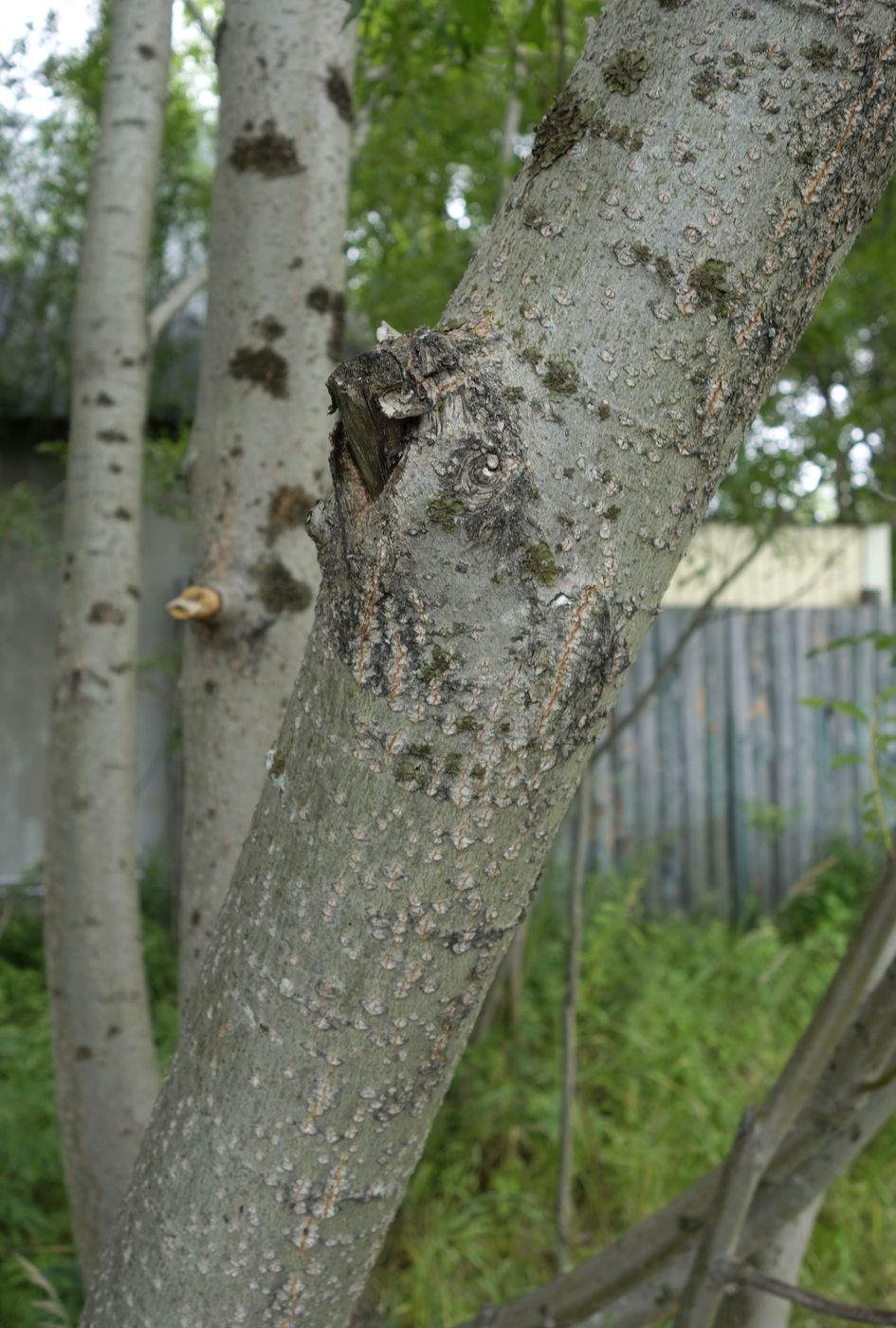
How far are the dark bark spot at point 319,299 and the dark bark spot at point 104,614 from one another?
2.30 feet

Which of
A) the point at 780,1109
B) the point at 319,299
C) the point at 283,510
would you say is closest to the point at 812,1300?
the point at 780,1109

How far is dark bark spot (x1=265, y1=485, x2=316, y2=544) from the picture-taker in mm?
1562

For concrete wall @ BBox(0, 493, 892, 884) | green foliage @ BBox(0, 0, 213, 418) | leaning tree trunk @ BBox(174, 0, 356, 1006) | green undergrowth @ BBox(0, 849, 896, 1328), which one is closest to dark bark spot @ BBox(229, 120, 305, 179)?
leaning tree trunk @ BBox(174, 0, 356, 1006)

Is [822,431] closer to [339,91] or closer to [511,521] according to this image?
[339,91]

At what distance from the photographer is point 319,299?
1619 mm

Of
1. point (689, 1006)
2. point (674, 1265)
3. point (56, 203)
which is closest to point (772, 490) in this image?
point (689, 1006)

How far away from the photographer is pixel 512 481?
621 millimetres

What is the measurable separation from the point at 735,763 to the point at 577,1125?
116 inches

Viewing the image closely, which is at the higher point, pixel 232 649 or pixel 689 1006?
pixel 232 649

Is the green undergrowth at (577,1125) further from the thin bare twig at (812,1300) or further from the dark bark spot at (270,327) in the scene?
the dark bark spot at (270,327)

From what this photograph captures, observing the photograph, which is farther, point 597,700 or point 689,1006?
point 689,1006

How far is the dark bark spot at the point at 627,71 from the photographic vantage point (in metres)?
0.64

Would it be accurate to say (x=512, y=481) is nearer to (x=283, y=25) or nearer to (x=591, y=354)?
(x=591, y=354)

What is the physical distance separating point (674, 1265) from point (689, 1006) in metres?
3.01
